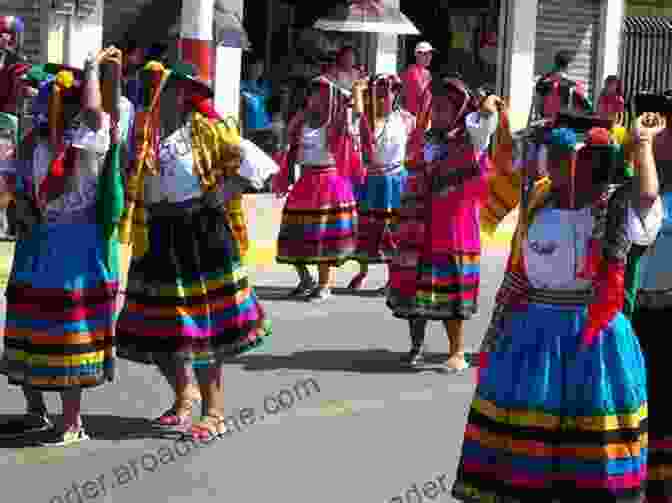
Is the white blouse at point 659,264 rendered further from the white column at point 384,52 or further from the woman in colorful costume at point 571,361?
the white column at point 384,52

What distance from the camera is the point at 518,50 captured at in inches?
912

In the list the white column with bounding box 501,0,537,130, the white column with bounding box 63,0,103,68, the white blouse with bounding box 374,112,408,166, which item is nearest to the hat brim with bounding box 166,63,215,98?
the white blouse with bounding box 374,112,408,166

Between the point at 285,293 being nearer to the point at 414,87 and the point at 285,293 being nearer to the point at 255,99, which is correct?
the point at 414,87

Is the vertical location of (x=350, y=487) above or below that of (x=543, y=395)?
below

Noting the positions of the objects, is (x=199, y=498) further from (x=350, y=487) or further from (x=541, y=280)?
(x=541, y=280)

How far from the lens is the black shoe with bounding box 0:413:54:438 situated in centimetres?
757

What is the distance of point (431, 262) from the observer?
374 inches

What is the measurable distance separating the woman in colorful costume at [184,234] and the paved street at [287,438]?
1.75ft

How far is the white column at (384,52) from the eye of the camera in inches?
835

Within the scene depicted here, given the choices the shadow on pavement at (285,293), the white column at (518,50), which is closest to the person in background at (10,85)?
the shadow on pavement at (285,293)

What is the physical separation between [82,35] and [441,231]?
32.8ft

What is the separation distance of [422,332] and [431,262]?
52 cm

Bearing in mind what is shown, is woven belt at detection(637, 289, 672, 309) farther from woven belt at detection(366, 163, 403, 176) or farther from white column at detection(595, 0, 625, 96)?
white column at detection(595, 0, 625, 96)

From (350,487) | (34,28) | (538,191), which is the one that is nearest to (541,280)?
(538,191)
